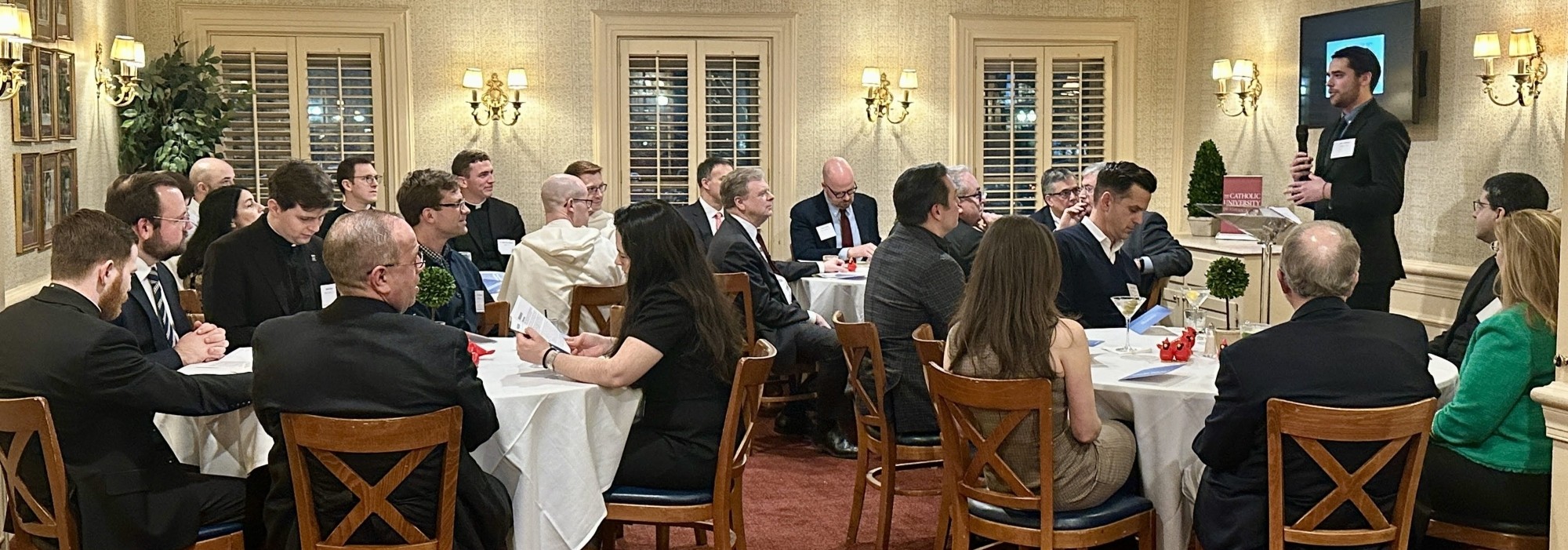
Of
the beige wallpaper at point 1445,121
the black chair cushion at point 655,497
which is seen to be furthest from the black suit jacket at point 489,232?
the beige wallpaper at point 1445,121

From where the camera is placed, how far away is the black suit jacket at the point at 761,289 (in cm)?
613

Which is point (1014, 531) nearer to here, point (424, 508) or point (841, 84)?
point (424, 508)

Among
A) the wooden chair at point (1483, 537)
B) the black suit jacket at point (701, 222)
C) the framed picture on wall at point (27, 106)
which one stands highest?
the framed picture on wall at point (27, 106)

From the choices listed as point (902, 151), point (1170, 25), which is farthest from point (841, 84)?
point (1170, 25)

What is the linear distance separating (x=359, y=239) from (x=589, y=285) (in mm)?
2440

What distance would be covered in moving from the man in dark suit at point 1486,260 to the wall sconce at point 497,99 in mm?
6025

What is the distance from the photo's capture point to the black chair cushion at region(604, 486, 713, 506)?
3.90m

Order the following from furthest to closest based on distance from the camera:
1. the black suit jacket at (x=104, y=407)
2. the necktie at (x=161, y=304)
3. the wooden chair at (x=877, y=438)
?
the wooden chair at (x=877, y=438) < the necktie at (x=161, y=304) < the black suit jacket at (x=104, y=407)

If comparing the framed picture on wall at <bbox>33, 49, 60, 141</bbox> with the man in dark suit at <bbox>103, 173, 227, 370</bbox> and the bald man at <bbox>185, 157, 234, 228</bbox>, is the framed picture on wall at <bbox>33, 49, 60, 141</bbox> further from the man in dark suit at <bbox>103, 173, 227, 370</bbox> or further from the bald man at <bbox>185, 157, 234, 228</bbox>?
the man in dark suit at <bbox>103, 173, 227, 370</bbox>

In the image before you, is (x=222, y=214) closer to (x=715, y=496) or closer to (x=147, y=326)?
(x=147, y=326)

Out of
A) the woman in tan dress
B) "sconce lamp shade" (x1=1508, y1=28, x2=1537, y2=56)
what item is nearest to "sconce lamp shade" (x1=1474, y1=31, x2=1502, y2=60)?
"sconce lamp shade" (x1=1508, y1=28, x2=1537, y2=56)

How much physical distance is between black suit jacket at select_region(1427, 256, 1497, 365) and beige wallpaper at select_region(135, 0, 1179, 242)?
5.62 metres

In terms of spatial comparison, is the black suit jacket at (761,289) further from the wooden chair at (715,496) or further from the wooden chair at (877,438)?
the wooden chair at (715,496)

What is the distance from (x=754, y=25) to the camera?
1003cm
